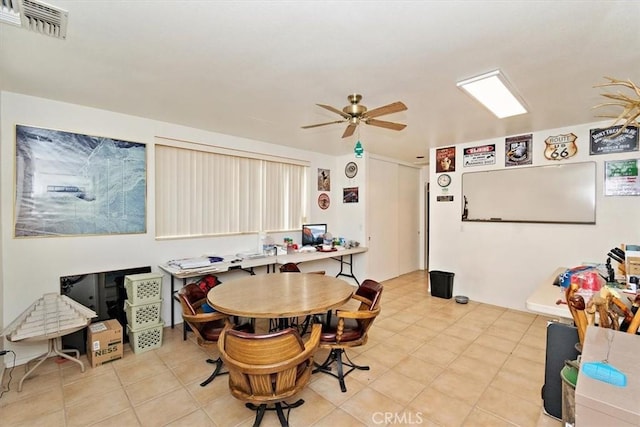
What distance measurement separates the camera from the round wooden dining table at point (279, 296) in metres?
2.10

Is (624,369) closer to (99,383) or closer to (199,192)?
(99,383)

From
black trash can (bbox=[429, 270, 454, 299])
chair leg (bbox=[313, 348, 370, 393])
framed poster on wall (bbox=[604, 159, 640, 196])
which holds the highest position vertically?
framed poster on wall (bbox=[604, 159, 640, 196])

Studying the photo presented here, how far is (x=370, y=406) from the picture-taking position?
2.19 meters

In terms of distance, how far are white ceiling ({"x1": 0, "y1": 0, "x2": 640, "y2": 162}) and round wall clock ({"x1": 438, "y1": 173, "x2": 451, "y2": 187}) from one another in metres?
1.78

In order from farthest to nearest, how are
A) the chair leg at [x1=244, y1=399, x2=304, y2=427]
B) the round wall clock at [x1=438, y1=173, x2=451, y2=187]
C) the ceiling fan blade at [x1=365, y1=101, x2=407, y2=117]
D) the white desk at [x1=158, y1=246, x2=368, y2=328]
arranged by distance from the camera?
the round wall clock at [x1=438, y1=173, x2=451, y2=187], the white desk at [x1=158, y1=246, x2=368, y2=328], the ceiling fan blade at [x1=365, y1=101, x2=407, y2=117], the chair leg at [x1=244, y1=399, x2=304, y2=427]

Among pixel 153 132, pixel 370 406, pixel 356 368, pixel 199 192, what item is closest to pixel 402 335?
pixel 356 368

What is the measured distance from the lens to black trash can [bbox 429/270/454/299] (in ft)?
15.7

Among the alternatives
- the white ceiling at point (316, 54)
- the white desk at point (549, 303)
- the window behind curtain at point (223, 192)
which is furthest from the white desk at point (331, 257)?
the white desk at point (549, 303)

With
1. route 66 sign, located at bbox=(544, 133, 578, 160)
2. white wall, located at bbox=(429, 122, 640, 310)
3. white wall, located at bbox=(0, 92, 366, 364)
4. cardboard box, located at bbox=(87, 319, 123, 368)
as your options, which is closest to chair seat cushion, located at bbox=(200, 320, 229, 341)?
cardboard box, located at bbox=(87, 319, 123, 368)

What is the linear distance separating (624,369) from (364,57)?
6.90 feet

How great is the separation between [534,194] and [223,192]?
179 inches

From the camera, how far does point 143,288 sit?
3.06 meters

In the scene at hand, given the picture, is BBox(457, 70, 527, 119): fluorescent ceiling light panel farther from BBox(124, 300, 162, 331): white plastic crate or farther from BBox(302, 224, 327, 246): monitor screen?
BBox(124, 300, 162, 331): white plastic crate

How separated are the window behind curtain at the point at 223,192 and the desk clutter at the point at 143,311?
2.59 feet
